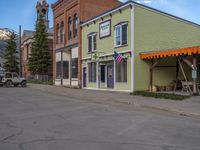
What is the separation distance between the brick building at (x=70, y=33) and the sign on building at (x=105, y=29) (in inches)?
179

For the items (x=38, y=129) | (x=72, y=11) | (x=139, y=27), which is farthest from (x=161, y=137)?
(x=72, y=11)

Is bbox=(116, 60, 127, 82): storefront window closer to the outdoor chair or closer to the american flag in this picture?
the american flag

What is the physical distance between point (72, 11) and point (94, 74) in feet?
28.3

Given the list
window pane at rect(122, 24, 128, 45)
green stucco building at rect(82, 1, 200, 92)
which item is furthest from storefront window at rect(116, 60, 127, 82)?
window pane at rect(122, 24, 128, 45)

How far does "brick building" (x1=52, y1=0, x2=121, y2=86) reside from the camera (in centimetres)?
3316

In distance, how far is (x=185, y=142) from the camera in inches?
309

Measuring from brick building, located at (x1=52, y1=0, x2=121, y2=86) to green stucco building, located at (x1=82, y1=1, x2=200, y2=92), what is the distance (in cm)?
315

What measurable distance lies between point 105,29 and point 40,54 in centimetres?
2365

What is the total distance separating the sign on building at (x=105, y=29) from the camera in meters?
27.5

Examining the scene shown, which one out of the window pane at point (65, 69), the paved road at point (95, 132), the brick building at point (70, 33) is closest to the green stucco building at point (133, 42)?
the brick building at point (70, 33)

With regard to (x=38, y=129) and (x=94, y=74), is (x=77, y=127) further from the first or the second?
(x=94, y=74)

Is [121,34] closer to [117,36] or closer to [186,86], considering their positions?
[117,36]

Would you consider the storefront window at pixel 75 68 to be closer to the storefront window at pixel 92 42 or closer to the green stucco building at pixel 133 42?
the storefront window at pixel 92 42

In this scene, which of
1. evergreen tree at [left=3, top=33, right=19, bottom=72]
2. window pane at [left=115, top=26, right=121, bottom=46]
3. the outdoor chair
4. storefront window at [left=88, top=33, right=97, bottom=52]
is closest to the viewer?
the outdoor chair
